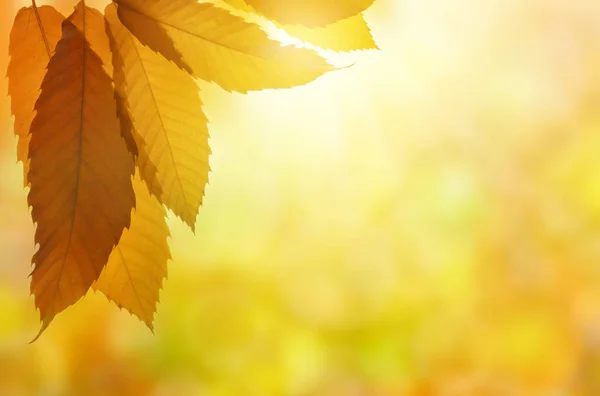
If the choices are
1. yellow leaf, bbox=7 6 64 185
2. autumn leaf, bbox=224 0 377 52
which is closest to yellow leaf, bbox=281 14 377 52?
autumn leaf, bbox=224 0 377 52

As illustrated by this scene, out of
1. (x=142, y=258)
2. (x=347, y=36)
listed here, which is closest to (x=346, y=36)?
(x=347, y=36)

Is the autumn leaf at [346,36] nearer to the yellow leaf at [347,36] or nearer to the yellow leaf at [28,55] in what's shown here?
the yellow leaf at [347,36]

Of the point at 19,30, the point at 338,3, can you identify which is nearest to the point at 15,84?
the point at 19,30

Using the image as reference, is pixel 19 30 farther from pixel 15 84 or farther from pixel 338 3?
pixel 338 3

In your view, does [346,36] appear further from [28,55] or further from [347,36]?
[28,55]

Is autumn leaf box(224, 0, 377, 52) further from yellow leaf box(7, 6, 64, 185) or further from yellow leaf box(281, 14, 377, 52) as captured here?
yellow leaf box(7, 6, 64, 185)

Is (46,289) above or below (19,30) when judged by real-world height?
below
